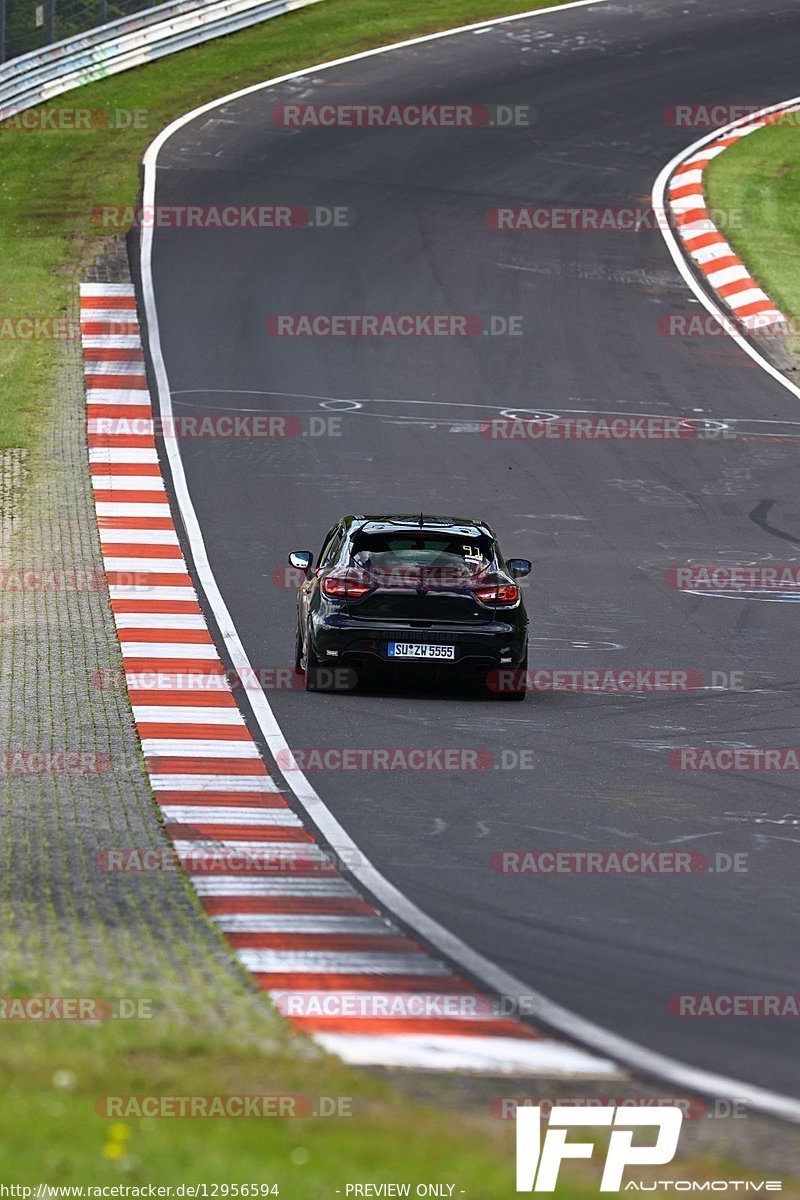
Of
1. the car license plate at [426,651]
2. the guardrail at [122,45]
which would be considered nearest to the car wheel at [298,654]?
the car license plate at [426,651]

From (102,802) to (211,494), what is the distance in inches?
444

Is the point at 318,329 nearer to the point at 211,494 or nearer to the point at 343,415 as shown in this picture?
the point at 343,415

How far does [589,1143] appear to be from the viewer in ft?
22.2

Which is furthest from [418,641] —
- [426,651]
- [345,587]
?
[345,587]

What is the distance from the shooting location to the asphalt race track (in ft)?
34.3

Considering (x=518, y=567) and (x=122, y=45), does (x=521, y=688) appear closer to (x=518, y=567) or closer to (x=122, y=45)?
(x=518, y=567)

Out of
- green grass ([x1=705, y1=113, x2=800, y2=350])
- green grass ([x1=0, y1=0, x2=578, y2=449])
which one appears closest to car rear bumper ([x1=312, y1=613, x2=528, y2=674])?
green grass ([x1=0, y1=0, x2=578, y2=449])

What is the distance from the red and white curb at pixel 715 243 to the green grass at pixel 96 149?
9325mm

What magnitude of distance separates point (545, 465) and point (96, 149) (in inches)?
681

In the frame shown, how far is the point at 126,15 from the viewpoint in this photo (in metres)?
43.0

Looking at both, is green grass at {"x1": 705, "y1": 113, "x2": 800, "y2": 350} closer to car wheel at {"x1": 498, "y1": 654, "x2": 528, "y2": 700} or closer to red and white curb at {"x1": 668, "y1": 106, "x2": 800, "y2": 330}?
red and white curb at {"x1": 668, "y1": 106, "x2": 800, "y2": 330}

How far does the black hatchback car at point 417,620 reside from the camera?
53.1ft

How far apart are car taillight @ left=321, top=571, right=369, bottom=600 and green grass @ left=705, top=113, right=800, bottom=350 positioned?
15482 millimetres

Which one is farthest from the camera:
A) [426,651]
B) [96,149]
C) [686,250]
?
[96,149]
